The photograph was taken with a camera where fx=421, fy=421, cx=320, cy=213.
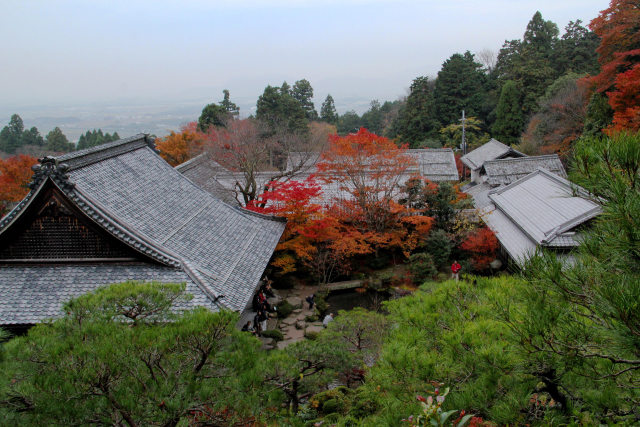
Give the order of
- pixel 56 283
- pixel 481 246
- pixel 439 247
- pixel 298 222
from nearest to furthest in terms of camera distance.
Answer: pixel 56 283 < pixel 298 222 < pixel 481 246 < pixel 439 247

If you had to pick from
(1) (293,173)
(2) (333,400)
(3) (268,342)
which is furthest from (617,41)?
(2) (333,400)

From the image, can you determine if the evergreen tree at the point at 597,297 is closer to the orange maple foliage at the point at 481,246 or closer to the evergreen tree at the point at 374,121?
the orange maple foliage at the point at 481,246

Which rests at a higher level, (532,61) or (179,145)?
(532,61)

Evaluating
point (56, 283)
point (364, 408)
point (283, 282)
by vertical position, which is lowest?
point (283, 282)

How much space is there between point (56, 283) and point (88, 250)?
1.00m

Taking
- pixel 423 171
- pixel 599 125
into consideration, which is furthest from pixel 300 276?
pixel 599 125

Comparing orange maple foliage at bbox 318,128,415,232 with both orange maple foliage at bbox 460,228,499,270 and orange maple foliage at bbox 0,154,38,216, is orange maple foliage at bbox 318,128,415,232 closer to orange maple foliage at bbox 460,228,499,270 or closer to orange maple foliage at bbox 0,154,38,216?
orange maple foliage at bbox 460,228,499,270

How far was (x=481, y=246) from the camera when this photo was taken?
19281 mm

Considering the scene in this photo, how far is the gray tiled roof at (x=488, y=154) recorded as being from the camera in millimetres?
35662

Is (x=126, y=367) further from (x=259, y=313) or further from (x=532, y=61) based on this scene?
(x=532, y=61)

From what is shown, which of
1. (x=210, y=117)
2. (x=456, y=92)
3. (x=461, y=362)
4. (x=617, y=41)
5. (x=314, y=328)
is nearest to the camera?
(x=461, y=362)

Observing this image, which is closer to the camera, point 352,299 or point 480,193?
point 352,299

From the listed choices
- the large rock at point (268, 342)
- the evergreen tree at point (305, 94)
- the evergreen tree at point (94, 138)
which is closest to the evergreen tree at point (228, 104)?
the evergreen tree at point (305, 94)

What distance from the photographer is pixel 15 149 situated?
55250 mm
